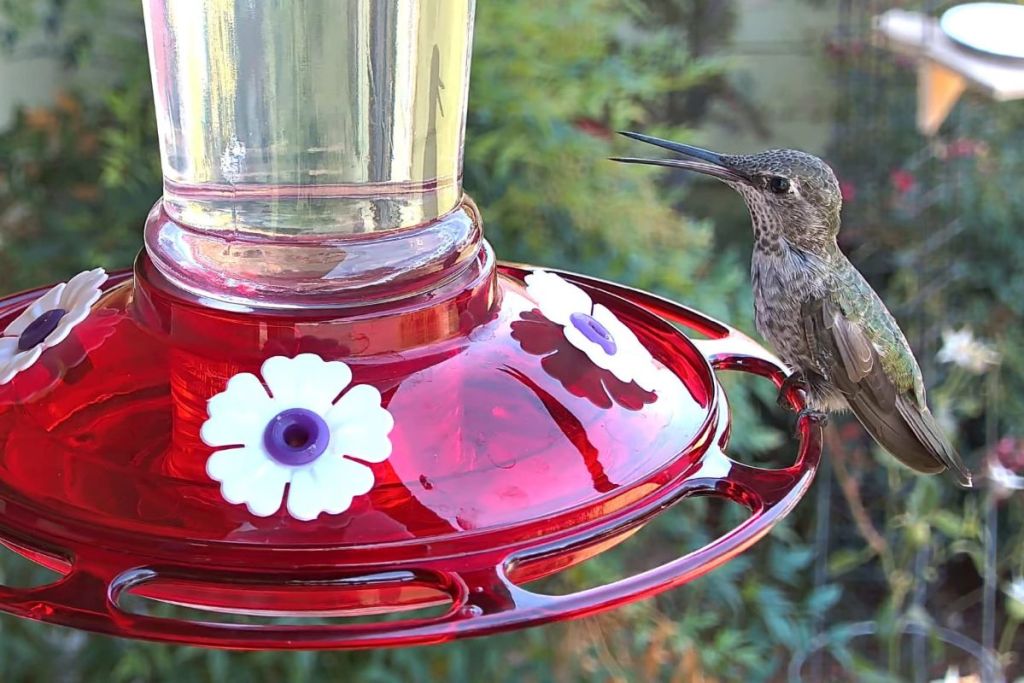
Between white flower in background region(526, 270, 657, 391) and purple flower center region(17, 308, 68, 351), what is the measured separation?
1.35ft

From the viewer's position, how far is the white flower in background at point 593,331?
1.02m

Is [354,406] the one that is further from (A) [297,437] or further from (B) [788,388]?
(B) [788,388]

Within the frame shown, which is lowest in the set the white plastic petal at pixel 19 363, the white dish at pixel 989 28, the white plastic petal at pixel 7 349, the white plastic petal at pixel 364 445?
the white plastic petal at pixel 7 349

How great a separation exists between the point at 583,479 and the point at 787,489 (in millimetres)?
156

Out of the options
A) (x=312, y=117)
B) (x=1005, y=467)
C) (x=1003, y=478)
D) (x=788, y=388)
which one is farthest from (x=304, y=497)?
(x=1005, y=467)

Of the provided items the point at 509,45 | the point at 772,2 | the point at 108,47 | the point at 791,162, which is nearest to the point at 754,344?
the point at 791,162

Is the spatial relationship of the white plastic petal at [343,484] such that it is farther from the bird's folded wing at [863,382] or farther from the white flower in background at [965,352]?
the white flower in background at [965,352]

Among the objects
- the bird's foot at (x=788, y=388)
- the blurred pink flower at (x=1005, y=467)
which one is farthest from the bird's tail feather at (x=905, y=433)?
the blurred pink flower at (x=1005, y=467)

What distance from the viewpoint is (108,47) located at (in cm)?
254

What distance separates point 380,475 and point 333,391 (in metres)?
0.07

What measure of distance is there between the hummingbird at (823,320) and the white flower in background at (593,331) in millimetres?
431

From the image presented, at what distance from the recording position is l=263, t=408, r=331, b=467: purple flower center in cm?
82

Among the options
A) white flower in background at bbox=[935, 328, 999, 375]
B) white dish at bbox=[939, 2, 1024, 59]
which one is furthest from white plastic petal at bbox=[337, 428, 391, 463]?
white flower in background at bbox=[935, 328, 999, 375]

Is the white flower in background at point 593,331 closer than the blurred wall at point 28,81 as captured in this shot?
Yes
